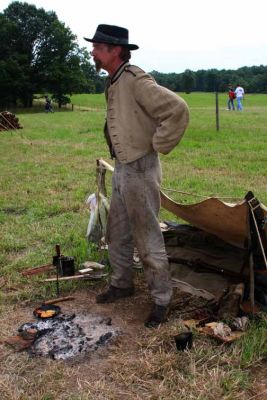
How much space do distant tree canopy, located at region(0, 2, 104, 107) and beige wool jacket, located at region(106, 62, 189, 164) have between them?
49.8 metres

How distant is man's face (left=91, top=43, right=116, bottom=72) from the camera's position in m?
3.78

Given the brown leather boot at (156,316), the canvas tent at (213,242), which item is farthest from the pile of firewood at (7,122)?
the brown leather boot at (156,316)

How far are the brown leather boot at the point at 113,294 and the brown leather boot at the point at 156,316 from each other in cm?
53

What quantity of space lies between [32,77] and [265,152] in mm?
45438

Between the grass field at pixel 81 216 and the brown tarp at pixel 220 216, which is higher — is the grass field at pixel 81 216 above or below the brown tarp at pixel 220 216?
below

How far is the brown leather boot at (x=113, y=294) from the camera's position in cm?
432

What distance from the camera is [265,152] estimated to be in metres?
12.2

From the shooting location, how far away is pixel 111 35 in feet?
12.2

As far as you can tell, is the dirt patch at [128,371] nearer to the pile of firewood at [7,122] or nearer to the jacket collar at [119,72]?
the jacket collar at [119,72]

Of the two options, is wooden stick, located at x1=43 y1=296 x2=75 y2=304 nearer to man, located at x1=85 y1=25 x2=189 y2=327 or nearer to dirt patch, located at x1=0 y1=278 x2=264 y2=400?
dirt patch, located at x1=0 y1=278 x2=264 y2=400

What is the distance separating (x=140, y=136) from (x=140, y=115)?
150mm

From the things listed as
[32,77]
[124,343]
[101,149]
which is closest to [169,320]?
[124,343]

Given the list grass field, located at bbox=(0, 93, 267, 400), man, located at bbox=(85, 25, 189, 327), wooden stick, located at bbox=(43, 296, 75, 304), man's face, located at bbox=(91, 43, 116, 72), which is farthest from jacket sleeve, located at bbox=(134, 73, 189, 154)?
wooden stick, located at bbox=(43, 296, 75, 304)

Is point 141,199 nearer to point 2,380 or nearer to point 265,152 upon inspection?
point 2,380
